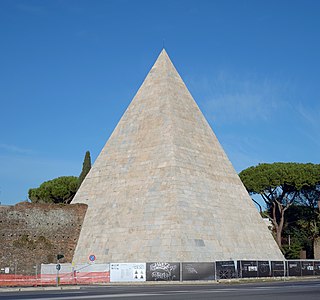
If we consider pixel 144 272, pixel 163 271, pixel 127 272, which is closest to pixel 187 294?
pixel 163 271

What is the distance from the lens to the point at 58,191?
44969 mm

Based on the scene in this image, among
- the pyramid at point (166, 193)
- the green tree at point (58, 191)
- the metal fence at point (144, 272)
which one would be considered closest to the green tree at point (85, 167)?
the green tree at point (58, 191)

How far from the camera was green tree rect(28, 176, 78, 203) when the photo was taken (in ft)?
148

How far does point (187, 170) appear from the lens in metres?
25.7

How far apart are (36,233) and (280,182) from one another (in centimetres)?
2316

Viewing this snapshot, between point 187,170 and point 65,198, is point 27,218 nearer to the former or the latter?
point 187,170

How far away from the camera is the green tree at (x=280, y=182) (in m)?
41.8

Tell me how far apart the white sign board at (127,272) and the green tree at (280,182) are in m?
22.3

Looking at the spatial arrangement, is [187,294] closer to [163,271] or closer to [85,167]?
[163,271]

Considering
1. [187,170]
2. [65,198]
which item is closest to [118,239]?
[187,170]

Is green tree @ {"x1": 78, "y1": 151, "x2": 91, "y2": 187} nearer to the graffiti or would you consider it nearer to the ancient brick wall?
the ancient brick wall

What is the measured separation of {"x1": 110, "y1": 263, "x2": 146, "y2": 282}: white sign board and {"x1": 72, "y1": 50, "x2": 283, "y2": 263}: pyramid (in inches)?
39.9

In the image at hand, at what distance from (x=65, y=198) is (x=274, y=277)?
2530cm

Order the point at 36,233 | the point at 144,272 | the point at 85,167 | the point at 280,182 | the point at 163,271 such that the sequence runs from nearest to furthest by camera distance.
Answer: the point at 163,271, the point at 144,272, the point at 36,233, the point at 85,167, the point at 280,182
